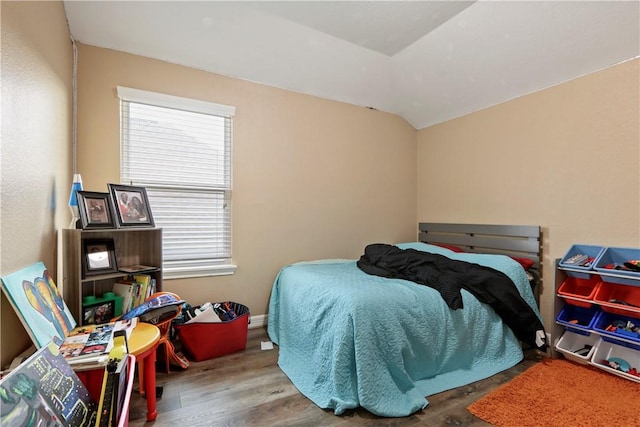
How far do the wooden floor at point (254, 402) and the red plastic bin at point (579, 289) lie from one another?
1.99ft

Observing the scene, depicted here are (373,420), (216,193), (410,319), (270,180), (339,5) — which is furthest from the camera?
(270,180)

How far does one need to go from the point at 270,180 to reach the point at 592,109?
2.76 metres

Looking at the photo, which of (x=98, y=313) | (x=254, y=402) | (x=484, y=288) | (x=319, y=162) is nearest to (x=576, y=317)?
(x=484, y=288)

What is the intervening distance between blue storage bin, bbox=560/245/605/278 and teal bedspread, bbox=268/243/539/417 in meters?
0.30

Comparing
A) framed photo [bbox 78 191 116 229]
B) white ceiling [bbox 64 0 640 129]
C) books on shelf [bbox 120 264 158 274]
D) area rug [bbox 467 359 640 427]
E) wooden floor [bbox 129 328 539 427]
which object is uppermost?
white ceiling [bbox 64 0 640 129]

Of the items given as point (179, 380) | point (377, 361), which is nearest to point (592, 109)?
point (377, 361)

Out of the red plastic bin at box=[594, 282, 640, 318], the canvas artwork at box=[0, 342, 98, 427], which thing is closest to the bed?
the red plastic bin at box=[594, 282, 640, 318]

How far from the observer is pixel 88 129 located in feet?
7.79

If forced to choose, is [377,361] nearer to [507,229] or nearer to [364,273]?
[364,273]

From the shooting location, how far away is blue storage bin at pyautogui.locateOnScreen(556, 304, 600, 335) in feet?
7.53

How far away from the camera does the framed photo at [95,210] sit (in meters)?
1.85

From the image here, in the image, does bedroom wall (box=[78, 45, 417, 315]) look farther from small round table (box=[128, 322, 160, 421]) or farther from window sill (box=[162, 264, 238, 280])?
small round table (box=[128, 322, 160, 421])

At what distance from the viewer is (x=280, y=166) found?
10.3ft

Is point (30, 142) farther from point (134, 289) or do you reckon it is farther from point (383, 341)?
point (383, 341)
